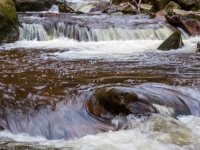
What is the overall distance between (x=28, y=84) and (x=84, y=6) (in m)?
18.4

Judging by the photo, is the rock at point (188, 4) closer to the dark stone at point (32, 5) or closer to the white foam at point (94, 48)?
the dark stone at point (32, 5)

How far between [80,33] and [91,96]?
7015mm

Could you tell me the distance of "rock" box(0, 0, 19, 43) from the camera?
9.70m

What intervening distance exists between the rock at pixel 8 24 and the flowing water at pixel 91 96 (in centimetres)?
103

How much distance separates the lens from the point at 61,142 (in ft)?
10.6

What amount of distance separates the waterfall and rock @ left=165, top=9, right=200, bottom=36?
127 cm

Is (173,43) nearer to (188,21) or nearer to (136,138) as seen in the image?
(188,21)

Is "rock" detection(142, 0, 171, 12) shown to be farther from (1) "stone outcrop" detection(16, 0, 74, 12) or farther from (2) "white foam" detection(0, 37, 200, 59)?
(2) "white foam" detection(0, 37, 200, 59)


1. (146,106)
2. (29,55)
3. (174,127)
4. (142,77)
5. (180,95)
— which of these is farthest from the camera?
(29,55)

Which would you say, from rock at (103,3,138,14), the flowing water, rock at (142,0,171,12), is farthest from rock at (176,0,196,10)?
the flowing water

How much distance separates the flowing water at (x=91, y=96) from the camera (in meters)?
3.26

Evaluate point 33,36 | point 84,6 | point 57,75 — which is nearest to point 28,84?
point 57,75

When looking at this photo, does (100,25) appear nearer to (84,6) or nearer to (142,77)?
(142,77)

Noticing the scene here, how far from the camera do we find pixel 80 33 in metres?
11.0
